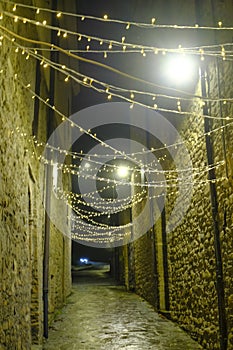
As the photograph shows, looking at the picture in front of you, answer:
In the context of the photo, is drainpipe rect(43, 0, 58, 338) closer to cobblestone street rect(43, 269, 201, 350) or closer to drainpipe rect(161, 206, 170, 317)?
cobblestone street rect(43, 269, 201, 350)

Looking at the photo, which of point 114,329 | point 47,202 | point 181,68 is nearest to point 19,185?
point 47,202

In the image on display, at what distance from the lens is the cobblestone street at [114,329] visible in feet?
19.7

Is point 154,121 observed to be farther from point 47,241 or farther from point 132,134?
point 47,241

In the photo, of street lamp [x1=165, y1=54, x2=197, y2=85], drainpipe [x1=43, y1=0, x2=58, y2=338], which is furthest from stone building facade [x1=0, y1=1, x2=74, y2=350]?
street lamp [x1=165, y1=54, x2=197, y2=85]

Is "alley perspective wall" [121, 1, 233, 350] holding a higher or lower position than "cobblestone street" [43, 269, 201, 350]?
higher

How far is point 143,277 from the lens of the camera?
469 inches

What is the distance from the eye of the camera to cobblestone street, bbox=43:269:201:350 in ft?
19.7

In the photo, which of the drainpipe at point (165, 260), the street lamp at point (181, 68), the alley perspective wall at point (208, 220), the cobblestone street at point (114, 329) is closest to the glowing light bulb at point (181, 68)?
the street lamp at point (181, 68)

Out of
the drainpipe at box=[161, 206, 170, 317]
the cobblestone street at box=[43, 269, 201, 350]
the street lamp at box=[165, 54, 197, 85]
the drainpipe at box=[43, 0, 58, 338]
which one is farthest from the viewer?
the drainpipe at box=[161, 206, 170, 317]

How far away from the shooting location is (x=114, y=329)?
723 centimetres

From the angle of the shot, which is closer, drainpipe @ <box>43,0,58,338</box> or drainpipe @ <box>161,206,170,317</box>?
drainpipe @ <box>43,0,58,338</box>

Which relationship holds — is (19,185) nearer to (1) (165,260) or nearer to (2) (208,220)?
(2) (208,220)

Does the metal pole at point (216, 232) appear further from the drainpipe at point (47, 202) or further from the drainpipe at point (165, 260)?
the drainpipe at point (165, 260)

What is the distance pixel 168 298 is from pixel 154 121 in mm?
4603
